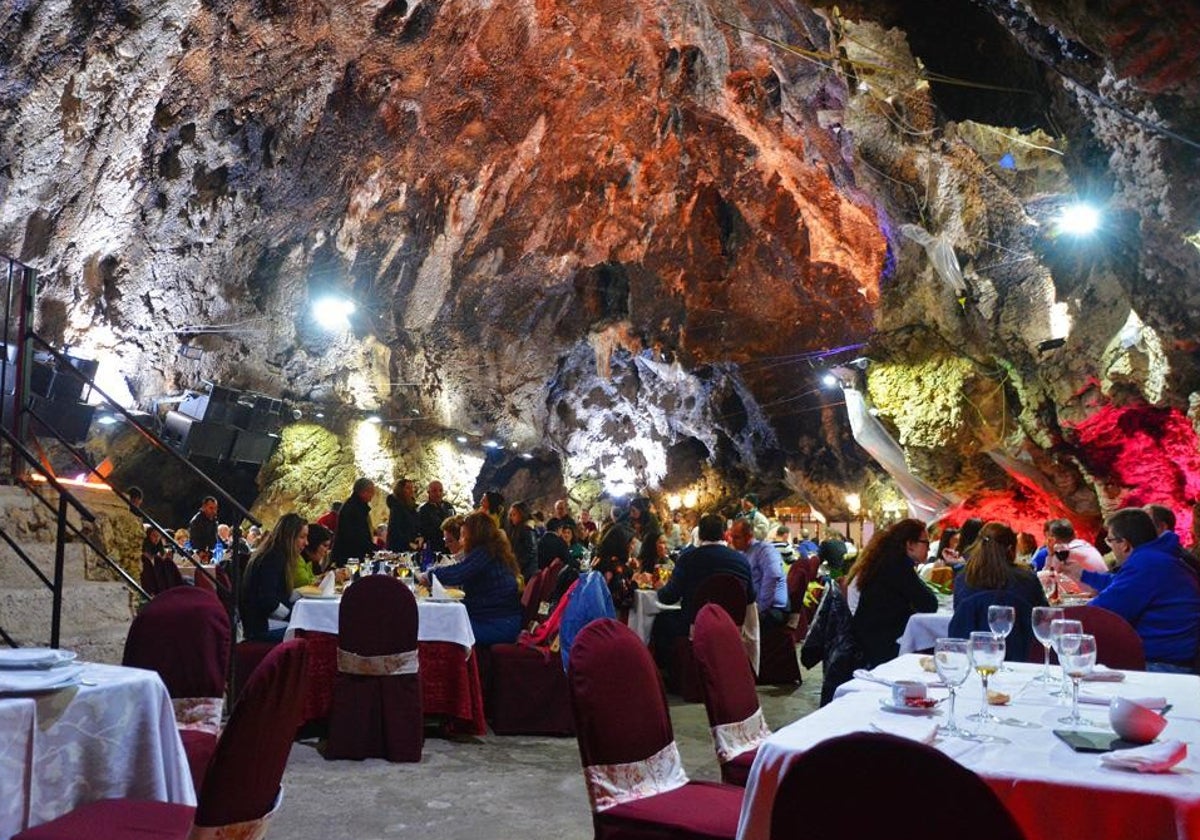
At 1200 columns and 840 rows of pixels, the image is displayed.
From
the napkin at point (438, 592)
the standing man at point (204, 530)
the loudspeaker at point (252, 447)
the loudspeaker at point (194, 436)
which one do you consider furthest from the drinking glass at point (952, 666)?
the loudspeaker at point (252, 447)

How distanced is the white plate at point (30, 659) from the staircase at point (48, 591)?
229 centimetres

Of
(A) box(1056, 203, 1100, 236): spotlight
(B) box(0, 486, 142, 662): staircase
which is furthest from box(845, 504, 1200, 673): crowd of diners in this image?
(A) box(1056, 203, 1100, 236): spotlight

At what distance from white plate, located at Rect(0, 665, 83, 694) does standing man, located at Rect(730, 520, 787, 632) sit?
647 centimetres

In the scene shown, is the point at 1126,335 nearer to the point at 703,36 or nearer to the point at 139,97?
the point at 703,36

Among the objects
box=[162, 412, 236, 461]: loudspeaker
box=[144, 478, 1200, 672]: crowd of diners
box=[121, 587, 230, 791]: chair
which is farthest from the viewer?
box=[162, 412, 236, 461]: loudspeaker

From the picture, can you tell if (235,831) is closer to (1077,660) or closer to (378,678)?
(1077,660)

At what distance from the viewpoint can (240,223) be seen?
16.0 metres

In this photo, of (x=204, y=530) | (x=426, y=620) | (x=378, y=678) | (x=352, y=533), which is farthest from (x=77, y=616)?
(x=204, y=530)

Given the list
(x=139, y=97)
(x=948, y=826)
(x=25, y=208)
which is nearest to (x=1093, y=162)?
(x=948, y=826)

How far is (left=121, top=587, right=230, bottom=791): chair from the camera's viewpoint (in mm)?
3645

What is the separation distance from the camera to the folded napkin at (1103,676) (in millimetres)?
3395

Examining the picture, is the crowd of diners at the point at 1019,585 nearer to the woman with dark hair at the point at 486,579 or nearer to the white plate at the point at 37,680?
the woman with dark hair at the point at 486,579

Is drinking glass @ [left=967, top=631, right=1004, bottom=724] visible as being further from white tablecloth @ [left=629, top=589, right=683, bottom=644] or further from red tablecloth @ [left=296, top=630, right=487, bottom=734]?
white tablecloth @ [left=629, top=589, right=683, bottom=644]

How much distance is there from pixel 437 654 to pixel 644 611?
2827 millimetres
